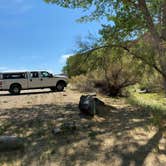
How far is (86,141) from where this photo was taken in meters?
9.52

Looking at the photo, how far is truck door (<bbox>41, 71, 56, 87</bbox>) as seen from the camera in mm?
29656

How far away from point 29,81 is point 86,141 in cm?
2003

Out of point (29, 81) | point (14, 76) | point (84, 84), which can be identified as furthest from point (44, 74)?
point (84, 84)

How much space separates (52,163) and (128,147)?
86.7 inches

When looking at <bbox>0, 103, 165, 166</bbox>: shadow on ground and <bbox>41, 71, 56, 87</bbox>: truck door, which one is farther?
<bbox>41, 71, 56, 87</bbox>: truck door

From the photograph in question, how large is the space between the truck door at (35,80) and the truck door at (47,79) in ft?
1.16

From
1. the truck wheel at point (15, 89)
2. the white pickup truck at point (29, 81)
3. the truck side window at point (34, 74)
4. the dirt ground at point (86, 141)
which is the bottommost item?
the dirt ground at point (86, 141)

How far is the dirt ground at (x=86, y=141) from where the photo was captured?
8.34 m

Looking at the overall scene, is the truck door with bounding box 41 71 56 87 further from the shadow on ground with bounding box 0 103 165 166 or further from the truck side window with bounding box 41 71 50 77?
the shadow on ground with bounding box 0 103 165 166

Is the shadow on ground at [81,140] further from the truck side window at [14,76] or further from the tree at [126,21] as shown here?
the truck side window at [14,76]

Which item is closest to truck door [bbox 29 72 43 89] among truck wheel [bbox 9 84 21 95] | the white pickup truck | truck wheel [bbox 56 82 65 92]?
A: the white pickup truck

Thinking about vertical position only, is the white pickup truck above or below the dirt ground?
above

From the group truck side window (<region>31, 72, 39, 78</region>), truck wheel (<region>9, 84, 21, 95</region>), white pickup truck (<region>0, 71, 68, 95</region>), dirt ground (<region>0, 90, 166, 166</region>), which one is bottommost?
dirt ground (<region>0, 90, 166, 166</region>)

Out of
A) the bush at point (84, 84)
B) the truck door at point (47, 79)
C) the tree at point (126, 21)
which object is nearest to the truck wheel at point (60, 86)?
the truck door at point (47, 79)
